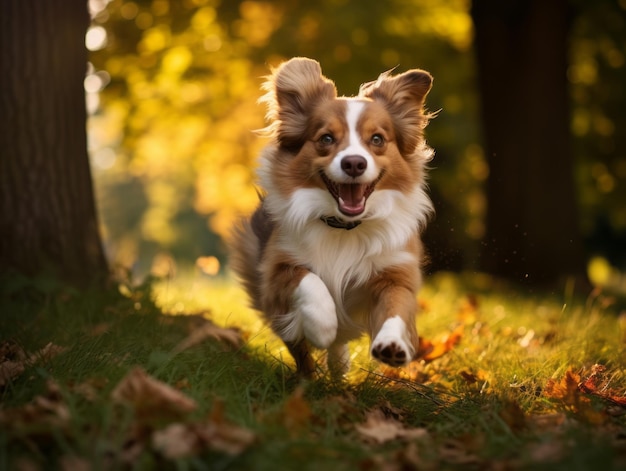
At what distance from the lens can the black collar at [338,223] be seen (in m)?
4.27

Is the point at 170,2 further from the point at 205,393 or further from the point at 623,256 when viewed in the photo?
the point at 623,256

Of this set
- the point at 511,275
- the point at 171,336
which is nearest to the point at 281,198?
the point at 171,336

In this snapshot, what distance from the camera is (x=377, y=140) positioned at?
4273 millimetres

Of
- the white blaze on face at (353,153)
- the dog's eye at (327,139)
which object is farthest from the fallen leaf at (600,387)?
the dog's eye at (327,139)

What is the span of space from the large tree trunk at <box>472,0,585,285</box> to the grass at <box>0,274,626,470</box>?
4.65 meters

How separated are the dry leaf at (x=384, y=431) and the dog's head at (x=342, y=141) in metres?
1.29

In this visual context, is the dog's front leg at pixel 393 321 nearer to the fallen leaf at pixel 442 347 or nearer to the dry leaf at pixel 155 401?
the fallen leaf at pixel 442 347

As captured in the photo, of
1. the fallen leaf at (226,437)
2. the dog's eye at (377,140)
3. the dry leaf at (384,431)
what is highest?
the dog's eye at (377,140)

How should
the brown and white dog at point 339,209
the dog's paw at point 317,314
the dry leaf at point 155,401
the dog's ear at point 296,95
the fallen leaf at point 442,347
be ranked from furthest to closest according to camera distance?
the fallen leaf at point 442,347 → the dog's ear at point 296,95 → the brown and white dog at point 339,209 → the dog's paw at point 317,314 → the dry leaf at point 155,401

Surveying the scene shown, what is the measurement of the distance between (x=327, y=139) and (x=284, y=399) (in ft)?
5.12

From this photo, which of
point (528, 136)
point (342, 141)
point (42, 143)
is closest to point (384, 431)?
point (342, 141)

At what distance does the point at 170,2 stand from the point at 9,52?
5525mm

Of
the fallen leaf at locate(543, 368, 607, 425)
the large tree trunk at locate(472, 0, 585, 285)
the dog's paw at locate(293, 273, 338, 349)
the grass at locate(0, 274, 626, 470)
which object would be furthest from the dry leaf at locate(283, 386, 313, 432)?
the large tree trunk at locate(472, 0, 585, 285)

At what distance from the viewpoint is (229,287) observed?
9195mm
